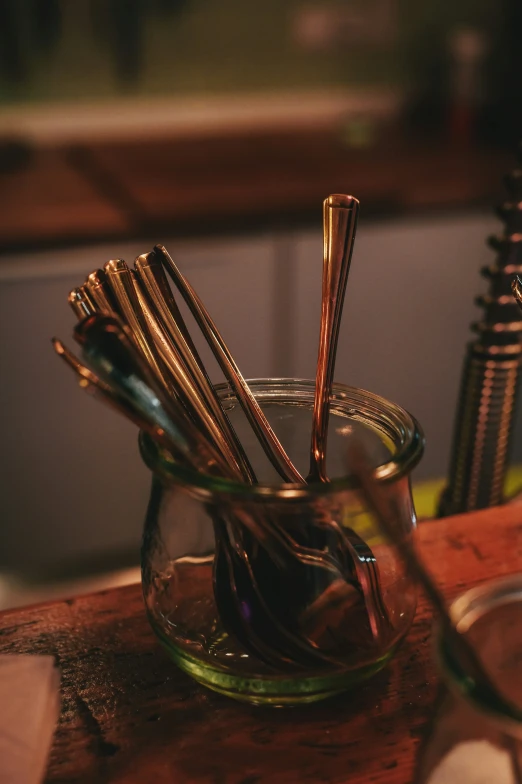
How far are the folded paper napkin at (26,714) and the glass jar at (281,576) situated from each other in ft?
0.14

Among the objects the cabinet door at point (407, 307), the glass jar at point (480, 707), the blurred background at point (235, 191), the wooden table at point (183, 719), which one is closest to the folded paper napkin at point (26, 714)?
the wooden table at point (183, 719)

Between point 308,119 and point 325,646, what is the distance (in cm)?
148

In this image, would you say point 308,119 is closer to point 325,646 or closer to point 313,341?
point 313,341

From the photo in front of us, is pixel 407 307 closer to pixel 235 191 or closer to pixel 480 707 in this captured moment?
pixel 235 191

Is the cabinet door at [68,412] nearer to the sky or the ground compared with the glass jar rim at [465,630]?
nearer to the ground

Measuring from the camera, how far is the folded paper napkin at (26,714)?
248mm

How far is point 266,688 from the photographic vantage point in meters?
0.27

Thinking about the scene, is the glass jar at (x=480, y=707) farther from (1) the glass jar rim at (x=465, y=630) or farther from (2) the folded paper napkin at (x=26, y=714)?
(2) the folded paper napkin at (x=26, y=714)

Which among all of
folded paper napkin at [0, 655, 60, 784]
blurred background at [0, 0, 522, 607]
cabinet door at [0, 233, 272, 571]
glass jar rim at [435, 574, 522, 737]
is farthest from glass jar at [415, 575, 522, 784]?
cabinet door at [0, 233, 272, 571]

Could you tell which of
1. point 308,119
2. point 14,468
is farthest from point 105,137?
point 14,468

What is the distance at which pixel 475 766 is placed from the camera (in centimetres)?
20

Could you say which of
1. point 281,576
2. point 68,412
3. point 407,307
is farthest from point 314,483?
point 407,307

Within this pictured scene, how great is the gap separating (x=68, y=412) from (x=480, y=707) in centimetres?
91

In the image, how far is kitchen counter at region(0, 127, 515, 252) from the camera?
104 centimetres
